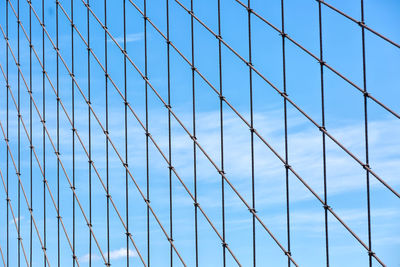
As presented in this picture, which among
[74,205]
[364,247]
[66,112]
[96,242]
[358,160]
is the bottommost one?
[364,247]

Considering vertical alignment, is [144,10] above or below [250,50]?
above

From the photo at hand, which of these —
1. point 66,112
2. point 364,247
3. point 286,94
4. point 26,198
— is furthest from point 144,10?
point 364,247

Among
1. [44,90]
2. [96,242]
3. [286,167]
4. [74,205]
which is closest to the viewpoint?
[286,167]

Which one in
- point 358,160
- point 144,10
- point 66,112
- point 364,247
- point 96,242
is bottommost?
point 364,247

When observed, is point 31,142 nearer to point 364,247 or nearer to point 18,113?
point 18,113

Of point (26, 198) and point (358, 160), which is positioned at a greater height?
point (26, 198)

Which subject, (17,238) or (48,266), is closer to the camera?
(48,266)

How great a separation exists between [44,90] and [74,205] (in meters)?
1.67

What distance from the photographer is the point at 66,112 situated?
855cm

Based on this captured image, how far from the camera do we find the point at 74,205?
27.2ft

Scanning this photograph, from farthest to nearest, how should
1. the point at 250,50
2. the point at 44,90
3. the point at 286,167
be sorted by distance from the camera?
1. the point at 44,90
2. the point at 250,50
3. the point at 286,167

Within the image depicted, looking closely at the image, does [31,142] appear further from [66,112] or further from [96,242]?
[96,242]

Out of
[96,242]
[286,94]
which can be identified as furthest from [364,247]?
[96,242]

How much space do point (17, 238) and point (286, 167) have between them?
430 centimetres
